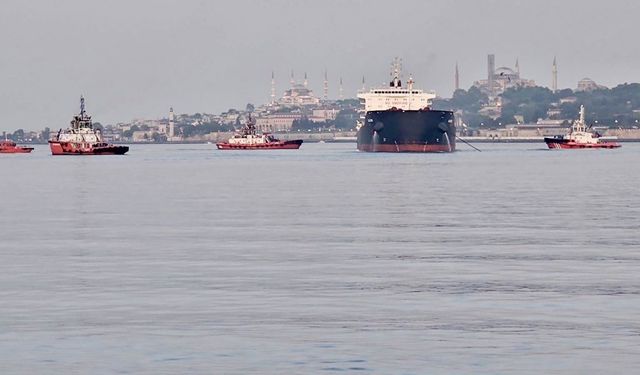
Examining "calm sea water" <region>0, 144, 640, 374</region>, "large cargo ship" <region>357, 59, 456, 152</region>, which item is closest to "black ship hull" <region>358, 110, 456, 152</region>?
"large cargo ship" <region>357, 59, 456, 152</region>

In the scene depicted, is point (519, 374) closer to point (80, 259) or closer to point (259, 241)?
point (80, 259)

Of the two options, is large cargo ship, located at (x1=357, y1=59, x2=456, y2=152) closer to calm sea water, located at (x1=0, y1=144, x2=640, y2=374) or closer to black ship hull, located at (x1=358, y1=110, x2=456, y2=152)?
black ship hull, located at (x1=358, y1=110, x2=456, y2=152)

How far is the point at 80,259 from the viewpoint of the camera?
36.4 metres

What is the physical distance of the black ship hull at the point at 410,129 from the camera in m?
182

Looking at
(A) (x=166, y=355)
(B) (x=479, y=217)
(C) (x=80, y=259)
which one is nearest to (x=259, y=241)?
(C) (x=80, y=259)

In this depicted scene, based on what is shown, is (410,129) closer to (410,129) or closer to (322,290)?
(410,129)

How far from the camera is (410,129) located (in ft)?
607

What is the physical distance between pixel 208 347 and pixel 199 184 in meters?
66.0

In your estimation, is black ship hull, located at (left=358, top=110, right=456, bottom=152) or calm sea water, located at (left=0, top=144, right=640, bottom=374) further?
black ship hull, located at (left=358, top=110, right=456, bottom=152)

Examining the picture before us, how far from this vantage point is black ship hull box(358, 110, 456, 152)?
598ft

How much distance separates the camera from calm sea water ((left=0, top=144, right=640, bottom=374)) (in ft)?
71.7

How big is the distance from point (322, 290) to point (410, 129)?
156m

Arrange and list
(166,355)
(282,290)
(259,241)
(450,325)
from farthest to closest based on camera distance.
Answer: (259,241), (282,290), (450,325), (166,355)

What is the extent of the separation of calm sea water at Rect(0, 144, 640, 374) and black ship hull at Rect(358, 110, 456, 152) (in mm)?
123498
